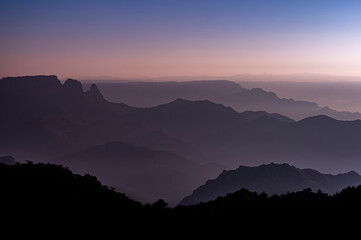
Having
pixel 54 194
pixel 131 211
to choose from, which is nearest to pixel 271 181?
pixel 131 211

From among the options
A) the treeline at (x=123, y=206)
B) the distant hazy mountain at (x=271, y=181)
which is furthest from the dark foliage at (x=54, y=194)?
the distant hazy mountain at (x=271, y=181)

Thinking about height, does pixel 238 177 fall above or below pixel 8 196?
below

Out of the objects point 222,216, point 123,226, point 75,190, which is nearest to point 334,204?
point 222,216

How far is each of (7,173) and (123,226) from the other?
1412 centimetres

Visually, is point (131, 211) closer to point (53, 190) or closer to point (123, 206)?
point (123, 206)

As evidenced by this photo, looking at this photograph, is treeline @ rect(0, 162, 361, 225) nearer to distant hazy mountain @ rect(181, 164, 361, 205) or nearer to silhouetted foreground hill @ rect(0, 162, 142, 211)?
silhouetted foreground hill @ rect(0, 162, 142, 211)

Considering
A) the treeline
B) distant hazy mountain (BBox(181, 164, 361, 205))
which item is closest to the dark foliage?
the treeline

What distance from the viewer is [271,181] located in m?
131

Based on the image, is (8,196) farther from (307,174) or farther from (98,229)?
(307,174)

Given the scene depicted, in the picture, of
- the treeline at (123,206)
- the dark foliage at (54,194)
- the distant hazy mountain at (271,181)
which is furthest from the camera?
the distant hazy mountain at (271,181)

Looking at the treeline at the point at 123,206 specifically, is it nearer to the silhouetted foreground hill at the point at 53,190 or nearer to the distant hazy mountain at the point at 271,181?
the silhouetted foreground hill at the point at 53,190

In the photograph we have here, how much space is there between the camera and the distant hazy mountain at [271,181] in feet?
423

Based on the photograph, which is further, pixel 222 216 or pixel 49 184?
pixel 49 184

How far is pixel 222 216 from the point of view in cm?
2441
